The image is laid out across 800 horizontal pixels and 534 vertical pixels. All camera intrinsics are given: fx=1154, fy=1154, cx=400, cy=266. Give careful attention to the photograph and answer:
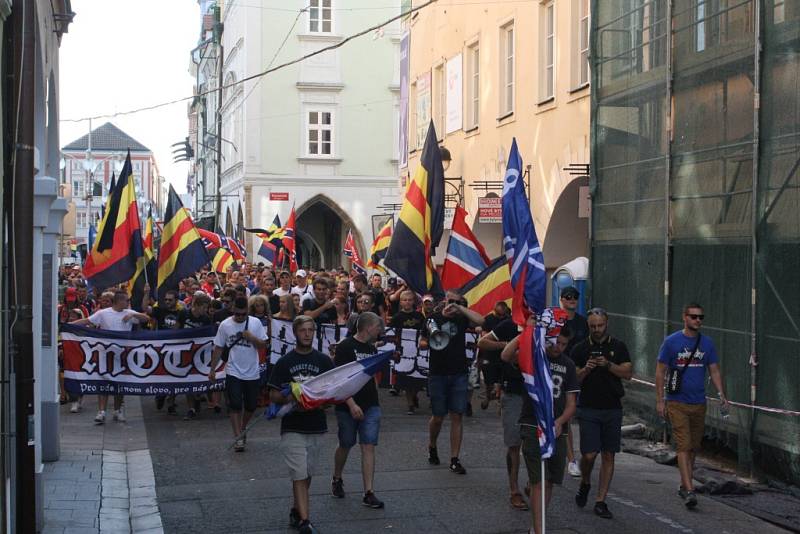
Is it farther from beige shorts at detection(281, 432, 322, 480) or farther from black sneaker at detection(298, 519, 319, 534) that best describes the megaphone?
black sneaker at detection(298, 519, 319, 534)

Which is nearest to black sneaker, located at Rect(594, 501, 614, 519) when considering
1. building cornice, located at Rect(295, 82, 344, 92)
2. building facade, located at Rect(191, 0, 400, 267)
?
building facade, located at Rect(191, 0, 400, 267)

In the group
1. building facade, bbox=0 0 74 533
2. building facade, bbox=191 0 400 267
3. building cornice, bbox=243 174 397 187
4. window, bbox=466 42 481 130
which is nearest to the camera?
building facade, bbox=0 0 74 533

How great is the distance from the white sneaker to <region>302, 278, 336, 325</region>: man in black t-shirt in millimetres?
5486

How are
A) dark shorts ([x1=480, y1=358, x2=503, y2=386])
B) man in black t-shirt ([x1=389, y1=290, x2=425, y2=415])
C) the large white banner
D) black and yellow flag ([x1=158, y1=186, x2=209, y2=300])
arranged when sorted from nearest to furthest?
dark shorts ([x1=480, y1=358, x2=503, y2=386]) < man in black t-shirt ([x1=389, y1=290, x2=425, y2=415]) < black and yellow flag ([x1=158, y1=186, x2=209, y2=300]) < the large white banner

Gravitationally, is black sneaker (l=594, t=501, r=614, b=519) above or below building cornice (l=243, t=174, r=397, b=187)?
below

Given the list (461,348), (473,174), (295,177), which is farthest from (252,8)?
(461,348)

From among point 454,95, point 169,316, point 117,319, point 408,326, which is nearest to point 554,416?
point 408,326

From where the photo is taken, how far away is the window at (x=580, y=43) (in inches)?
714

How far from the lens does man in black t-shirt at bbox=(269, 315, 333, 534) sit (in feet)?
28.3

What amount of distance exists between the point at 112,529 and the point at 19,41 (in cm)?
375

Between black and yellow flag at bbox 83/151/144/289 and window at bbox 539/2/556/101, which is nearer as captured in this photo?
black and yellow flag at bbox 83/151/144/289

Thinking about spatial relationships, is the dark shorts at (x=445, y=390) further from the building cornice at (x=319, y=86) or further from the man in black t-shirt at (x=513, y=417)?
the building cornice at (x=319, y=86)

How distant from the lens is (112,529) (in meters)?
8.92

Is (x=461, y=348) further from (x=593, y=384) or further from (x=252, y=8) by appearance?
(x=252, y=8)
